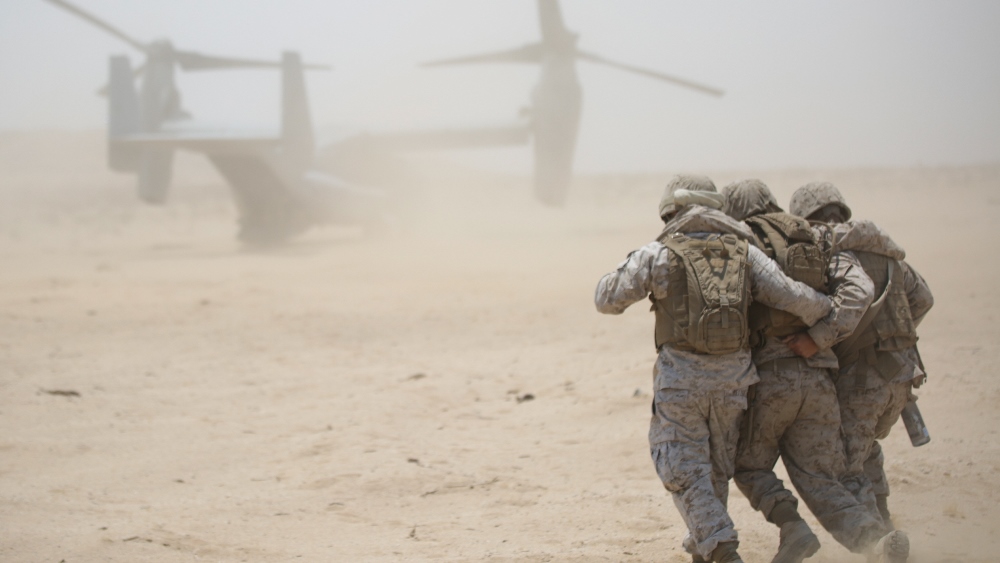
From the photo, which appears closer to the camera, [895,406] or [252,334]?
[895,406]

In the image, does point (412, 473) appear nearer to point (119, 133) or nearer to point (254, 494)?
point (254, 494)

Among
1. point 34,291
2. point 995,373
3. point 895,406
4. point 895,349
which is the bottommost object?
point 34,291

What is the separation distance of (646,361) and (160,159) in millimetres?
17065

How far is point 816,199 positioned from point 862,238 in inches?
11.7

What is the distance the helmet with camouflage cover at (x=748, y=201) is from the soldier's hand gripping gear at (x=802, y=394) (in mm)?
180

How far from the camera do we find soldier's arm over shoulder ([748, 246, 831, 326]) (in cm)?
337

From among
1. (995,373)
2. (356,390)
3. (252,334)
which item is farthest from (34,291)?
(995,373)

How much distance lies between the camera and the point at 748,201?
12.5 ft

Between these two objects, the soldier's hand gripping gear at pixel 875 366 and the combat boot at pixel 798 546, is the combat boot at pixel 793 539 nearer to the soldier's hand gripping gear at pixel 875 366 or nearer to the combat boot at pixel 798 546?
the combat boot at pixel 798 546

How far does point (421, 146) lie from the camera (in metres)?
22.7

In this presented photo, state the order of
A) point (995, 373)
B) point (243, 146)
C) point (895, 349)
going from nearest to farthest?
point (895, 349) → point (995, 373) → point (243, 146)

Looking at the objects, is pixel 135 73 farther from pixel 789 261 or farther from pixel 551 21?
pixel 789 261

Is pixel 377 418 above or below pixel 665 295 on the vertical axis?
below

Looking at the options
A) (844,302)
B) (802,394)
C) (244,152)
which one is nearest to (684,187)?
(844,302)
